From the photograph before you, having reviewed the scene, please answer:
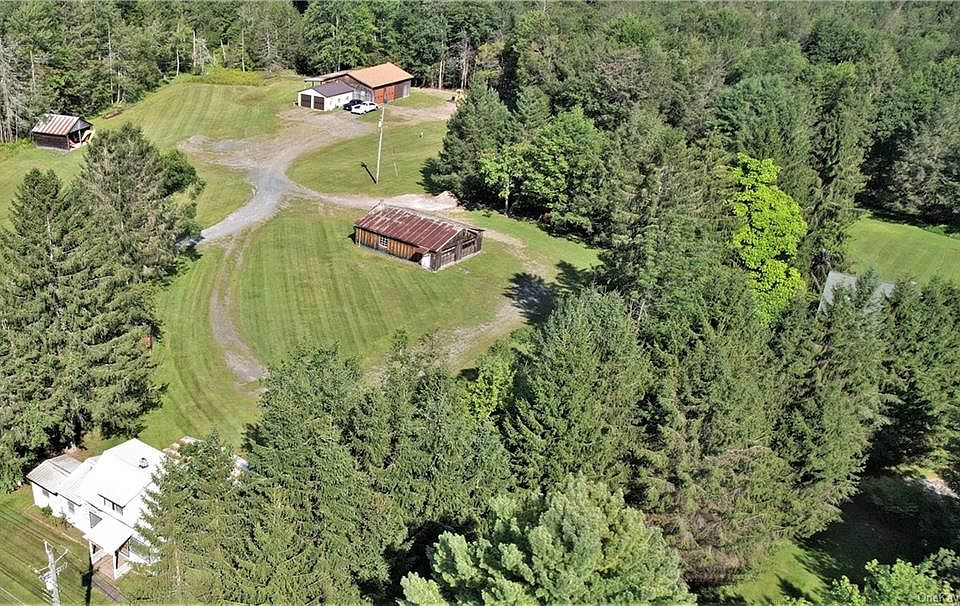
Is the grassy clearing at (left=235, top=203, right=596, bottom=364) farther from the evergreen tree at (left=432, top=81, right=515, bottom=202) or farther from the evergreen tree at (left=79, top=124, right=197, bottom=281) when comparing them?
the evergreen tree at (left=432, top=81, right=515, bottom=202)

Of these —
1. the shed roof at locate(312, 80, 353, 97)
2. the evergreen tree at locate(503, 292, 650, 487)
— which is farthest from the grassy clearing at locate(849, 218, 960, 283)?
the shed roof at locate(312, 80, 353, 97)

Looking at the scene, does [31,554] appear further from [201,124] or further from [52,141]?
[201,124]

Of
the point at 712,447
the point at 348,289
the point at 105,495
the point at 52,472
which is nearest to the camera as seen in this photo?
the point at 712,447

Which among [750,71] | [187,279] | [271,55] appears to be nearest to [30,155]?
[187,279]

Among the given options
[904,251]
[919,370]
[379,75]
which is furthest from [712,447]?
[379,75]

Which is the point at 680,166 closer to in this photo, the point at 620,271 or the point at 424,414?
the point at 620,271

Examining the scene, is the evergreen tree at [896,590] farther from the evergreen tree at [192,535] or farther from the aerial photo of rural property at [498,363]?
the evergreen tree at [192,535]

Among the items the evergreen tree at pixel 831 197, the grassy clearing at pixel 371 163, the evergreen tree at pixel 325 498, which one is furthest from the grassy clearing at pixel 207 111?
the evergreen tree at pixel 325 498
